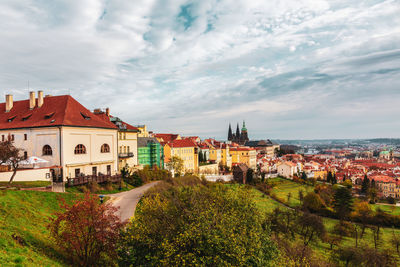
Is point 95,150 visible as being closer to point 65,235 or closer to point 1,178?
point 1,178

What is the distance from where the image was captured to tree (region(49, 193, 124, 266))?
1220cm

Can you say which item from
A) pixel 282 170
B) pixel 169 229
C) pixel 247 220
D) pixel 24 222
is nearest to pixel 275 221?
pixel 247 220

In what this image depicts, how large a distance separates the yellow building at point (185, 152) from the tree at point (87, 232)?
49787 mm

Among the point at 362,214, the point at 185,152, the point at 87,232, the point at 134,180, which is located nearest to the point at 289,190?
the point at 362,214

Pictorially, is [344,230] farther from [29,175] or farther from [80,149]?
[29,175]

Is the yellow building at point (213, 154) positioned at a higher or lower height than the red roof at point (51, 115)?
lower

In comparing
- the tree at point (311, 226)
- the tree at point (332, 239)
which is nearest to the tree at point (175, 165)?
the tree at point (311, 226)

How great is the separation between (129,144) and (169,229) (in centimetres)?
3315

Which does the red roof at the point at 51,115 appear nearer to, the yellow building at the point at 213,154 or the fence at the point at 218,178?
the fence at the point at 218,178

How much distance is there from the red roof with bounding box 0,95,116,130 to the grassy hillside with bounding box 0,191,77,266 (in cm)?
1217

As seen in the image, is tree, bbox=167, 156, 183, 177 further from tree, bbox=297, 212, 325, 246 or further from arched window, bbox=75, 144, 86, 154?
tree, bbox=297, 212, 325, 246

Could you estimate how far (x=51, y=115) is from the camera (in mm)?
31719

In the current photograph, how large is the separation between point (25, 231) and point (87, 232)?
160 inches

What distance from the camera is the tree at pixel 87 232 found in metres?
12.2
